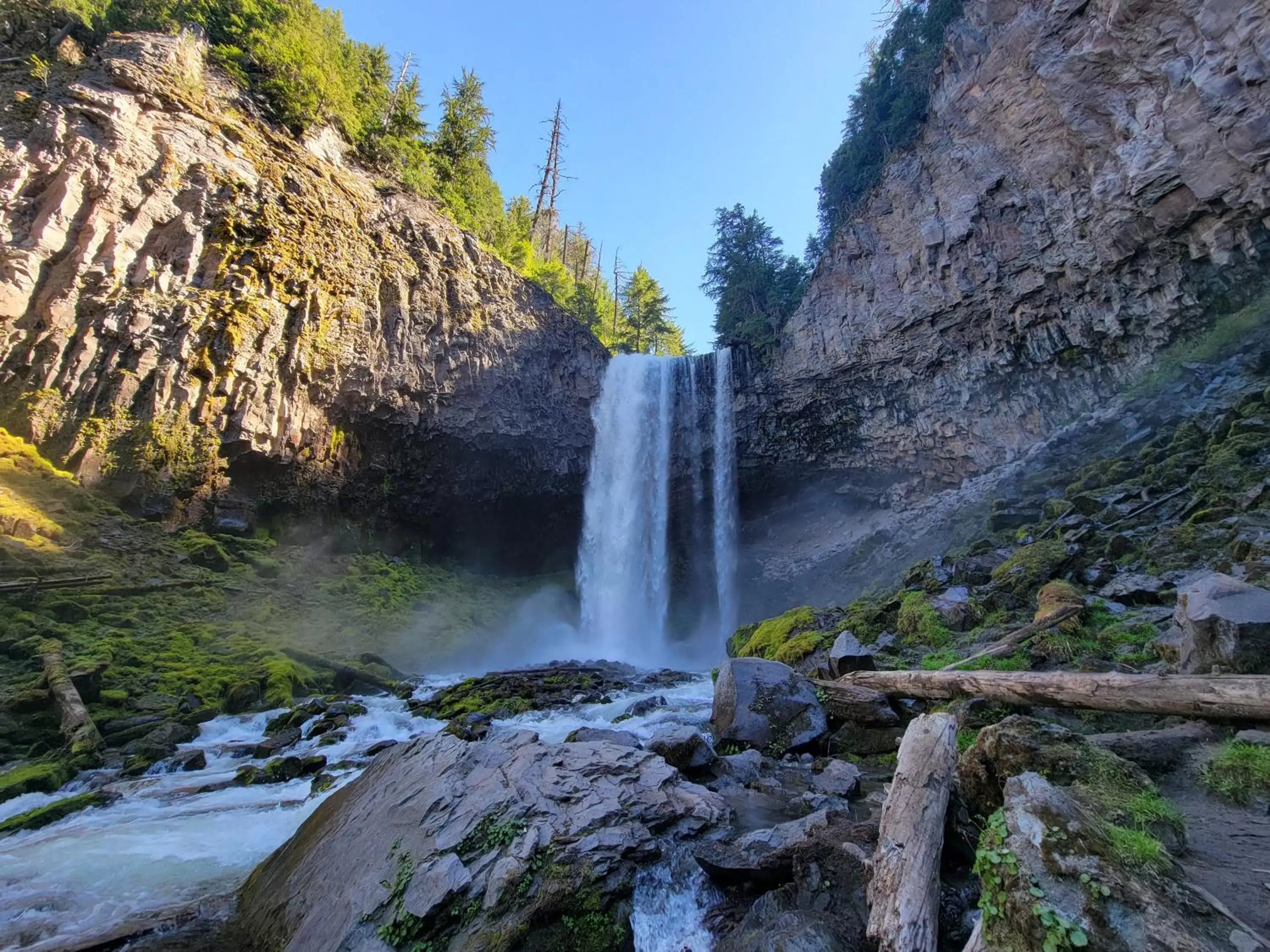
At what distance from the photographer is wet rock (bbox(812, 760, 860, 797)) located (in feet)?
17.3

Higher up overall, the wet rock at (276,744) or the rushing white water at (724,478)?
the rushing white water at (724,478)

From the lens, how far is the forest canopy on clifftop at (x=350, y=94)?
757 inches

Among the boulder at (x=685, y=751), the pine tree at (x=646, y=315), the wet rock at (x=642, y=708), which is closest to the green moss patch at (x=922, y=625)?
the wet rock at (x=642, y=708)

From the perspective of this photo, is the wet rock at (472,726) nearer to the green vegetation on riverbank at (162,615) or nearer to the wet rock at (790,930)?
the green vegetation on riverbank at (162,615)

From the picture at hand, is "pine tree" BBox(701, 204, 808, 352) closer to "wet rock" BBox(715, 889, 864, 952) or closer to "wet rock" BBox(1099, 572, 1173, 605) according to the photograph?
"wet rock" BBox(1099, 572, 1173, 605)

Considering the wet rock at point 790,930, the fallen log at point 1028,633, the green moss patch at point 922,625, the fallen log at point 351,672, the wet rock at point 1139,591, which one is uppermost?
the wet rock at point 1139,591

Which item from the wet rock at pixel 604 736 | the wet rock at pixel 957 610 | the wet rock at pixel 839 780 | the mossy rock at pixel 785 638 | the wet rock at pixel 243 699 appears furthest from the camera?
the mossy rock at pixel 785 638

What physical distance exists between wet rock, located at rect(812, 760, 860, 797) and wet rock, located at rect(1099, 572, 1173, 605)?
4962mm

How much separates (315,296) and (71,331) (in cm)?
631

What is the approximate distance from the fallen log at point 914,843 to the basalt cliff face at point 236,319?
19.7 metres

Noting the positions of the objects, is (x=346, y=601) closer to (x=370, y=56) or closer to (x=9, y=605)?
(x=9, y=605)

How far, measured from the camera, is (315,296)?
18.6 meters

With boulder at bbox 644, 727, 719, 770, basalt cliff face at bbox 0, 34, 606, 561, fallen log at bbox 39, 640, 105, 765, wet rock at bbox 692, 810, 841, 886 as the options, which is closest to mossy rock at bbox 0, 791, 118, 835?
fallen log at bbox 39, 640, 105, 765

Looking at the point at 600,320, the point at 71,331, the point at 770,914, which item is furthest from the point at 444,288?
the point at 770,914
